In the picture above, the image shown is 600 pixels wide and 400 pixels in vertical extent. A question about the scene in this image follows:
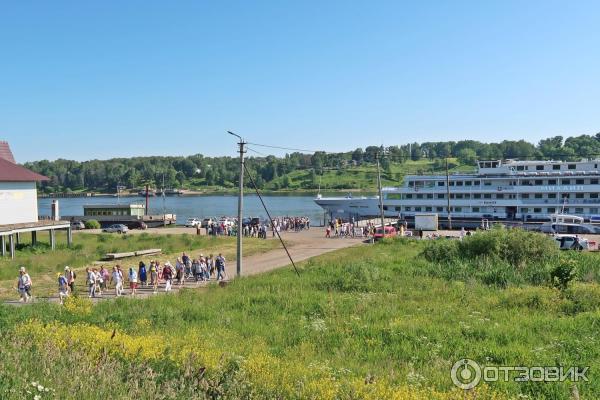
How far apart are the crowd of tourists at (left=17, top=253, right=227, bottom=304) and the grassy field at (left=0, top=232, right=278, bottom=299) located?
1.95 m

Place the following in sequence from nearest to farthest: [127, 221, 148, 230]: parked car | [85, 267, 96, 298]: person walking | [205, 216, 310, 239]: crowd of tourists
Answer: [85, 267, 96, 298]: person walking
[205, 216, 310, 239]: crowd of tourists
[127, 221, 148, 230]: parked car

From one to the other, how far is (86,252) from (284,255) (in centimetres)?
1378

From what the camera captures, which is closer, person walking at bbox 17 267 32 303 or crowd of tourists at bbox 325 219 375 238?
person walking at bbox 17 267 32 303

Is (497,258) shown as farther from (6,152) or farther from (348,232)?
(6,152)

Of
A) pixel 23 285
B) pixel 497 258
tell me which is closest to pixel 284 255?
pixel 497 258

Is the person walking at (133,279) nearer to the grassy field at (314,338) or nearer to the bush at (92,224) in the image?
the grassy field at (314,338)

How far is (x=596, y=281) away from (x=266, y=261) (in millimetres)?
18482

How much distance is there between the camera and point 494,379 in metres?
9.80

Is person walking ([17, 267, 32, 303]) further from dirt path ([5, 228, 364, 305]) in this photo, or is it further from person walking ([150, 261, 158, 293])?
person walking ([150, 261, 158, 293])

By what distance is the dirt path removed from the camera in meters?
24.2

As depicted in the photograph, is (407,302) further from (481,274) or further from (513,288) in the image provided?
(481,274)

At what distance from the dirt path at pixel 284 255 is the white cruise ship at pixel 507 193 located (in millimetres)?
18211

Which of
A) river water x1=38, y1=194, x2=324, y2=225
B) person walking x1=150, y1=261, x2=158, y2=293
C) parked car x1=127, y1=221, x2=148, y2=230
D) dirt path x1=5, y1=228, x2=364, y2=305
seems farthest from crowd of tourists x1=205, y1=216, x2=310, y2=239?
person walking x1=150, y1=261, x2=158, y2=293

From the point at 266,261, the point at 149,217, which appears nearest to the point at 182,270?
the point at 266,261
